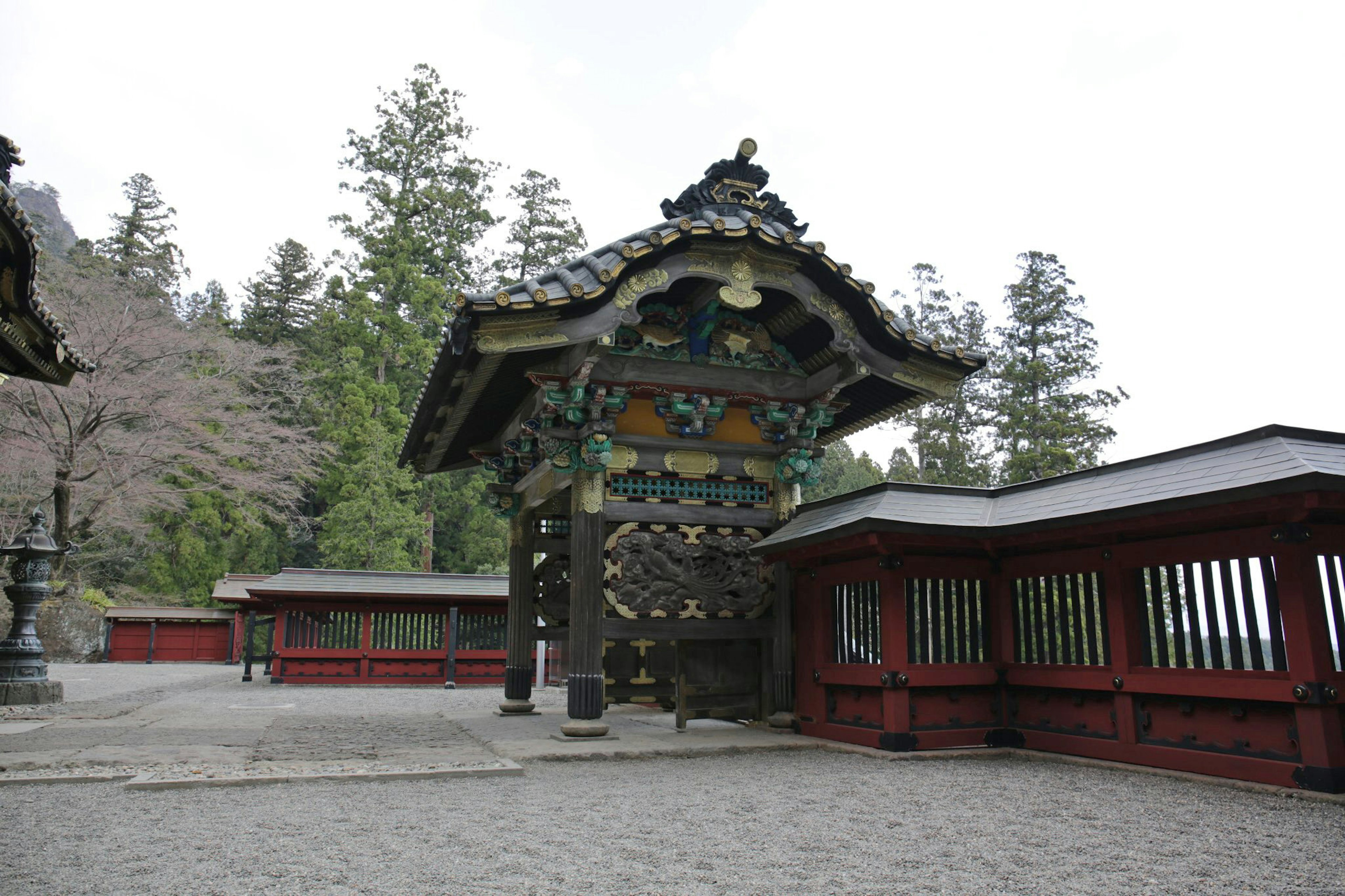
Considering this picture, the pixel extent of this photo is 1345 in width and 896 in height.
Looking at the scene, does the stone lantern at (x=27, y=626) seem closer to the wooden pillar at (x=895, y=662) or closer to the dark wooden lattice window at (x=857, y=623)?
the dark wooden lattice window at (x=857, y=623)

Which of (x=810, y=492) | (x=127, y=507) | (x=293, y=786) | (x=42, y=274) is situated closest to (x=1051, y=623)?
(x=293, y=786)

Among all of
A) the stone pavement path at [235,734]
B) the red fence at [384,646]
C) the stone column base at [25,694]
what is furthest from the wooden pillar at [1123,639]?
the red fence at [384,646]

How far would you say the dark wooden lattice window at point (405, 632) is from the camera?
1666cm

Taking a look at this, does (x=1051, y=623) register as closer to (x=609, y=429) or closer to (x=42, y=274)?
(x=609, y=429)

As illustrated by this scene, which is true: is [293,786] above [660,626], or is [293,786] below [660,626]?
below

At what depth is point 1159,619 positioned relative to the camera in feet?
18.3

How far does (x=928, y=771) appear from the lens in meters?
5.86

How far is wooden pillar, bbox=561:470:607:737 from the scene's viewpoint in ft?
24.1

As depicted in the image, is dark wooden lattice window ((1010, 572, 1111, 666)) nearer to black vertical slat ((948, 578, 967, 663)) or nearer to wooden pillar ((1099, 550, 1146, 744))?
wooden pillar ((1099, 550, 1146, 744))

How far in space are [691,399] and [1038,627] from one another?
11.7 feet

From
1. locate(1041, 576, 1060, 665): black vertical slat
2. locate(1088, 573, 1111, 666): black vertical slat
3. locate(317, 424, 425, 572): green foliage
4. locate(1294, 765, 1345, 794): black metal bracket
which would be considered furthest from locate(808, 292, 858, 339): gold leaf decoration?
locate(317, 424, 425, 572): green foliage

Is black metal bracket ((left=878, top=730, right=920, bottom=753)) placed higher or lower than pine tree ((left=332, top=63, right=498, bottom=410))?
lower

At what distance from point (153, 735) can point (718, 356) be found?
5983 mm

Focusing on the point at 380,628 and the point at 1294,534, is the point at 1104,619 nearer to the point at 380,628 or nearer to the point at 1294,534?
the point at 1294,534
